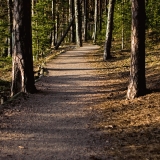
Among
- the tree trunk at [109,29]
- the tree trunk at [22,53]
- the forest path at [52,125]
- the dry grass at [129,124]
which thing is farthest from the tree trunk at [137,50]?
the tree trunk at [109,29]

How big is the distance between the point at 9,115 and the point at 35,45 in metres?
17.9

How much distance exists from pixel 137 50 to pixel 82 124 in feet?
10.7

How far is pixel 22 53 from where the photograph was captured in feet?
36.4

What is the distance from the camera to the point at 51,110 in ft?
30.7

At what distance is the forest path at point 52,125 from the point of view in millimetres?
6086

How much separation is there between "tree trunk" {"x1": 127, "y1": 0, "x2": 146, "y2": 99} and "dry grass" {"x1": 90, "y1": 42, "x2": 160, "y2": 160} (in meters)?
0.35

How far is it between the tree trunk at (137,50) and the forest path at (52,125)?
1545mm

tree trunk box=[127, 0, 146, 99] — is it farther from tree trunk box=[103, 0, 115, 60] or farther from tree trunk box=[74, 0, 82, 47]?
tree trunk box=[74, 0, 82, 47]

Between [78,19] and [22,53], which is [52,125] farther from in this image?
[78,19]

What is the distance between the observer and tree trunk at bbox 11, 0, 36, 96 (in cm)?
1088

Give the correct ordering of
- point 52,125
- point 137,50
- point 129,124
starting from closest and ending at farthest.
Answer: point 129,124, point 52,125, point 137,50

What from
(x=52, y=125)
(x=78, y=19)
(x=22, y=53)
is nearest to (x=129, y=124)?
(x=52, y=125)

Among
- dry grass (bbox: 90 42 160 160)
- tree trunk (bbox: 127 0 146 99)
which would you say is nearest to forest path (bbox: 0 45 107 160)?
dry grass (bbox: 90 42 160 160)

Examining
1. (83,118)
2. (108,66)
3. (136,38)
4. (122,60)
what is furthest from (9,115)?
(122,60)
